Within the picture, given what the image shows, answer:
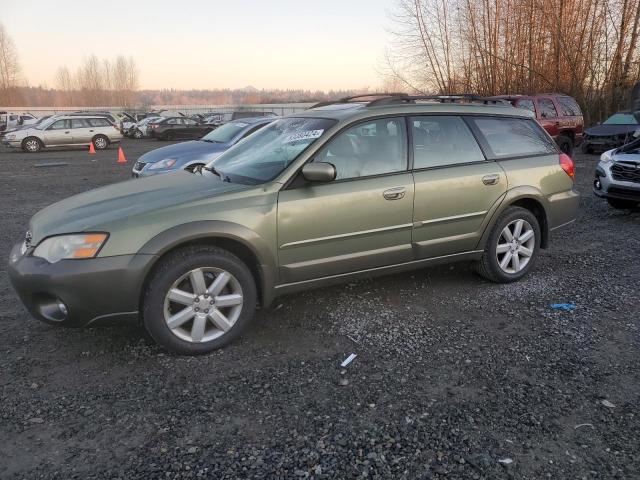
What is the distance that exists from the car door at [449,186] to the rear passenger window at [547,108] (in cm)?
1075

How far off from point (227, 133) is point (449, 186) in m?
6.37

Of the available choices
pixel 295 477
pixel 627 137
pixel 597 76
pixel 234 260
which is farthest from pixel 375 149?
pixel 597 76

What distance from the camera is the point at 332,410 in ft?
9.59

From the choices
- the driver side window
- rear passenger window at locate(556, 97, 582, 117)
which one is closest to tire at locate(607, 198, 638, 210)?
the driver side window

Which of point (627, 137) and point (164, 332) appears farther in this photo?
point (627, 137)

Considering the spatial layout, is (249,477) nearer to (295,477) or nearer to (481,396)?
(295,477)

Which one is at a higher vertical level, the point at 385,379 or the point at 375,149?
the point at 375,149

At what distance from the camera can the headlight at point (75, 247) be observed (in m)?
3.23

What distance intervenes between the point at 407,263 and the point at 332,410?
1.74m

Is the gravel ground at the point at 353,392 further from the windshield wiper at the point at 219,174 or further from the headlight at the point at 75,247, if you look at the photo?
the windshield wiper at the point at 219,174

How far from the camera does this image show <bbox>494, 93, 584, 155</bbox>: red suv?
45.5 ft

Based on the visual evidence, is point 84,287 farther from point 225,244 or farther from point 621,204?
point 621,204

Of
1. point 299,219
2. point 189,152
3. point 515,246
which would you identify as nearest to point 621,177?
point 515,246

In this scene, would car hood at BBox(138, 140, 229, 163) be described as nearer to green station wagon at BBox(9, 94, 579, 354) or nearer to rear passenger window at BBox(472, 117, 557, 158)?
green station wagon at BBox(9, 94, 579, 354)
